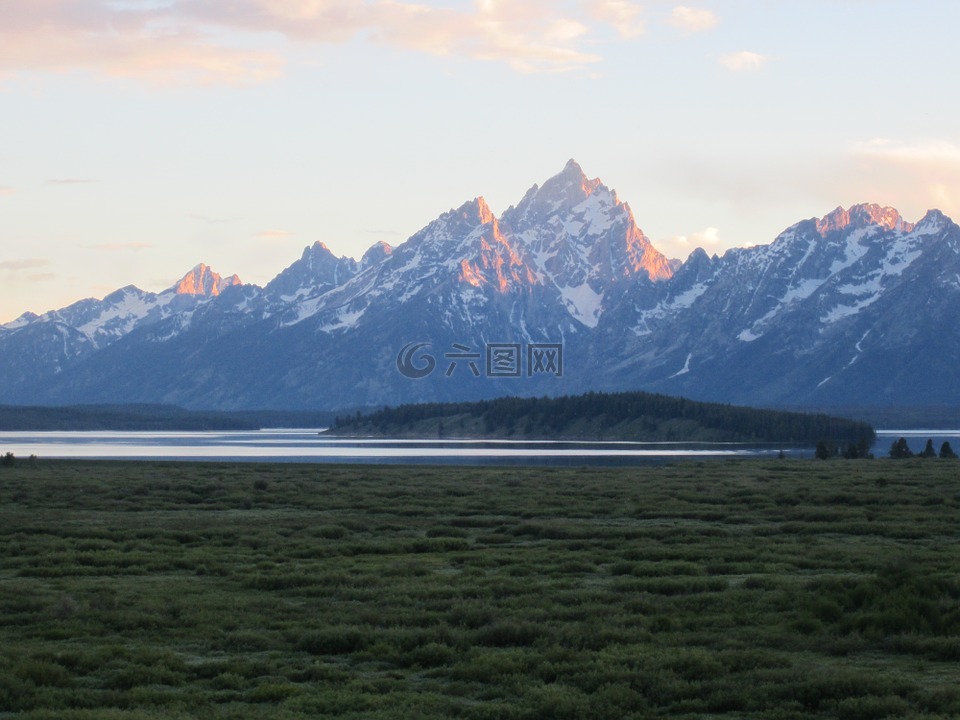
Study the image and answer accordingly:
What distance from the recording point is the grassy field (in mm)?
23188

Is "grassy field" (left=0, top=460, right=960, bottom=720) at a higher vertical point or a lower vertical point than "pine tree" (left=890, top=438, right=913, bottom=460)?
lower

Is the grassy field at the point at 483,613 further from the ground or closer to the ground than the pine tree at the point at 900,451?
closer to the ground

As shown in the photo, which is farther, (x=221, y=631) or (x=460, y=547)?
(x=460, y=547)

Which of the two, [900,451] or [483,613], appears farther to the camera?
[900,451]

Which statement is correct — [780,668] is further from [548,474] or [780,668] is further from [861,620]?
[548,474]

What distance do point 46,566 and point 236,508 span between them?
30982 millimetres

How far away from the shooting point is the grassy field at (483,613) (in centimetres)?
2319

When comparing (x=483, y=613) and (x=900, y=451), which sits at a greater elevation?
(x=900, y=451)

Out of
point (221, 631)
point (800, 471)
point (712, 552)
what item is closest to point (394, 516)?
point (712, 552)

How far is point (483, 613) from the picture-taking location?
31516 mm

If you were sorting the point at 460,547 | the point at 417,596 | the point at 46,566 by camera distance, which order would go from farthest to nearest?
the point at 460,547, the point at 46,566, the point at 417,596

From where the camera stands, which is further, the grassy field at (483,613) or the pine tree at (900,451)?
the pine tree at (900,451)

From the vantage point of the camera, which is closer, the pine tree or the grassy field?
the grassy field

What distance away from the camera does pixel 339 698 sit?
2314cm
